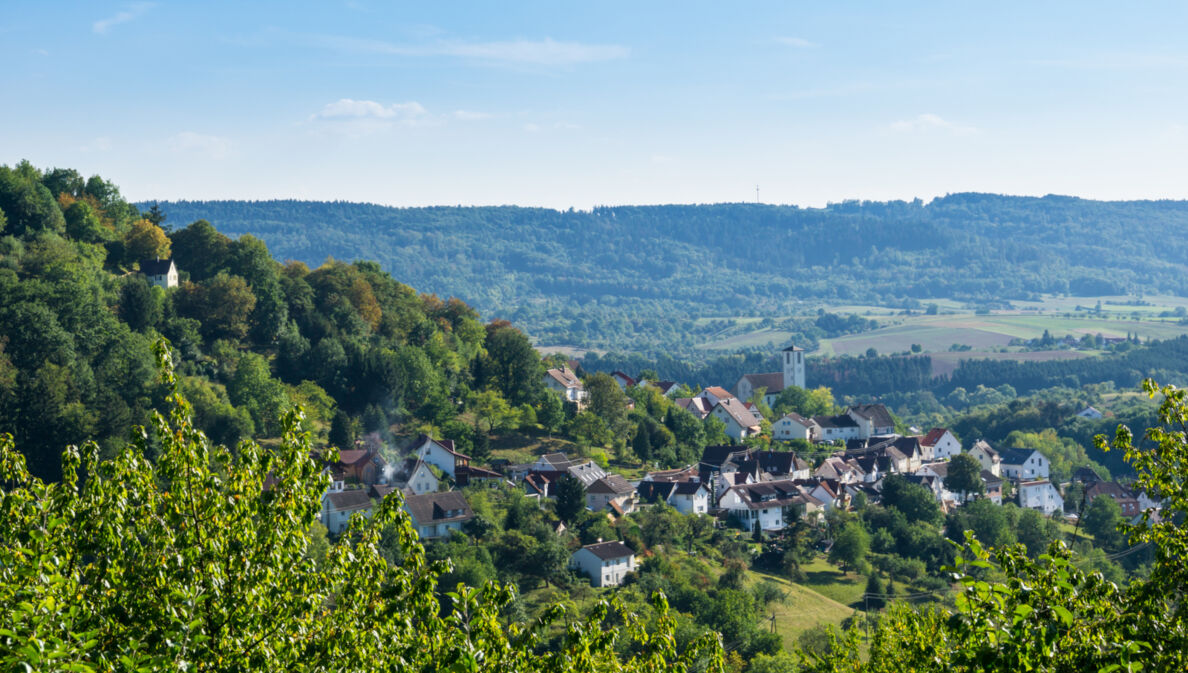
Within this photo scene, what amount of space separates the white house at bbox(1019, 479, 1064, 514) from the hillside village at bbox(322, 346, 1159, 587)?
9cm

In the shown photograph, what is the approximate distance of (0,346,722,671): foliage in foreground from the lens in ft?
34.0

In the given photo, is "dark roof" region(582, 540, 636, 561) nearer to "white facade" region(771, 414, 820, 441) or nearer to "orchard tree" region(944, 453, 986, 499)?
"orchard tree" region(944, 453, 986, 499)

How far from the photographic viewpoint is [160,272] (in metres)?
71.3

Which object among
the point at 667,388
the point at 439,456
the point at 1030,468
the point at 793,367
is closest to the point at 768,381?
the point at 793,367

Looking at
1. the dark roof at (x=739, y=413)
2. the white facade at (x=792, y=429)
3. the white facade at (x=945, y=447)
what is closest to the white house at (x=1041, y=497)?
the white facade at (x=945, y=447)

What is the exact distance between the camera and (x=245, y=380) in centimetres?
6325

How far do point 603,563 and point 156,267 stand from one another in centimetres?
3790

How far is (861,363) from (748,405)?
3902 inches

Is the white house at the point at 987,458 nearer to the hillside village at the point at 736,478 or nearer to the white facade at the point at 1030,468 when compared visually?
the hillside village at the point at 736,478

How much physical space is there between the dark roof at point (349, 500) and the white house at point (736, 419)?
4252 centimetres

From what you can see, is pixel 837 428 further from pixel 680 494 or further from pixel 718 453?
pixel 680 494

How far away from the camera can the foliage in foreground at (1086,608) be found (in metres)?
9.58

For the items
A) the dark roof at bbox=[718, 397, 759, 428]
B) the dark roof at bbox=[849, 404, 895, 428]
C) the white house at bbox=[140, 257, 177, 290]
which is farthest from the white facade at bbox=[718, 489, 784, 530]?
the white house at bbox=[140, 257, 177, 290]

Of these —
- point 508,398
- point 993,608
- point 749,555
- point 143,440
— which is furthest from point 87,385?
point 993,608
